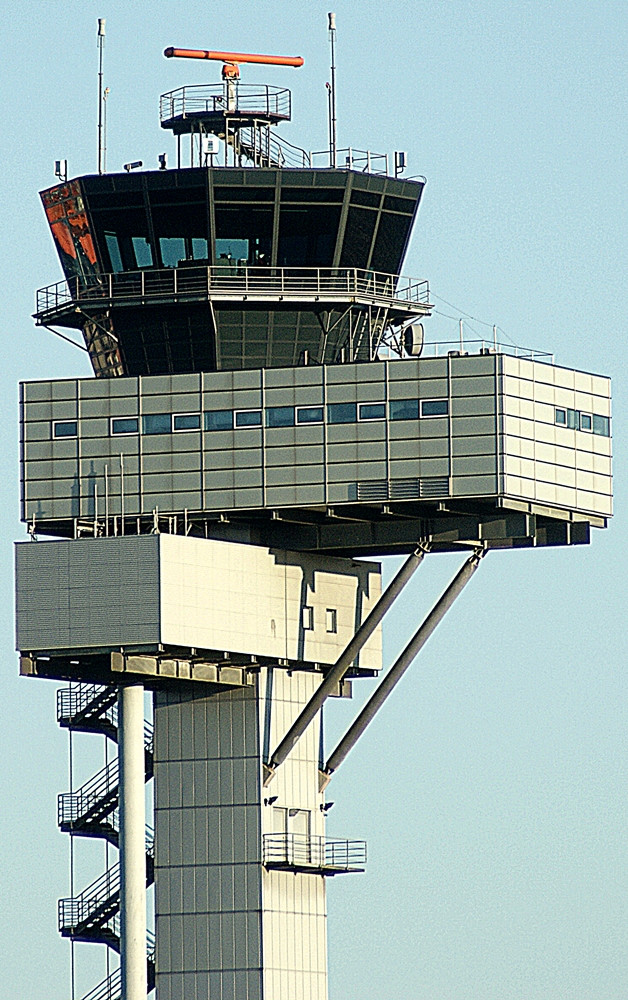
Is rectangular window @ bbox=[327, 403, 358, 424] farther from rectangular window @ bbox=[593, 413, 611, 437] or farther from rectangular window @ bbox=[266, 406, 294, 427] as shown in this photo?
rectangular window @ bbox=[593, 413, 611, 437]

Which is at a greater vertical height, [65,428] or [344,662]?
[65,428]

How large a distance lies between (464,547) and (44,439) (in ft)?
44.0

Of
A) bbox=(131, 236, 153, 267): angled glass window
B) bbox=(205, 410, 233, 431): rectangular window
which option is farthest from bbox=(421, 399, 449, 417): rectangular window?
bbox=(131, 236, 153, 267): angled glass window

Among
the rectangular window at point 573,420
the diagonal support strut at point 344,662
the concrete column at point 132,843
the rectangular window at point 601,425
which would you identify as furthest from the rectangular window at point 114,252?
the rectangular window at point 601,425

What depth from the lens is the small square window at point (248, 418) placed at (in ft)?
368

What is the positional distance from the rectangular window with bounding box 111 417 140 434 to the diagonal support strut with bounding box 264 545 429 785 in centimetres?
921

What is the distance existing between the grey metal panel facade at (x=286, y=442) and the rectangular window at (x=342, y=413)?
0.10 m

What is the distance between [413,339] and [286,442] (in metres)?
6.08

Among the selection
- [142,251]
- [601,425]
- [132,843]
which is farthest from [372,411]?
[132,843]

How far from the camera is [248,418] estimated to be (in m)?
112

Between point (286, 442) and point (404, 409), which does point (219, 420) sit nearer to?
point (286, 442)

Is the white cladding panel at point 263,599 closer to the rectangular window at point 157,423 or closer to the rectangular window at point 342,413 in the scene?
the rectangular window at point 157,423

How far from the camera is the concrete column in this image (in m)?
111

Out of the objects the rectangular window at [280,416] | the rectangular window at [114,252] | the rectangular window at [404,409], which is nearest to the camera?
the rectangular window at [404,409]
